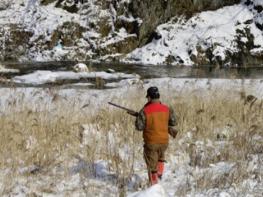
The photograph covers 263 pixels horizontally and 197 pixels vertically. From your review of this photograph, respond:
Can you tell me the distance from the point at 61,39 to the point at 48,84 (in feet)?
38.3

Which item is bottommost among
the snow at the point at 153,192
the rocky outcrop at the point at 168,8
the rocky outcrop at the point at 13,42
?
the snow at the point at 153,192

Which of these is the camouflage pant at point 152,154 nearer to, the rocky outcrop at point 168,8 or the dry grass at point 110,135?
the dry grass at point 110,135

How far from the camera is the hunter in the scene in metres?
5.81

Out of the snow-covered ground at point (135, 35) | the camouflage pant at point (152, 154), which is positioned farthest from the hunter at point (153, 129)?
the snow-covered ground at point (135, 35)

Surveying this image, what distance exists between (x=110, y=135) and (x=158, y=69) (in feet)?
52.6

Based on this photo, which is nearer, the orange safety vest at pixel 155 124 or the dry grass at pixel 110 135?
the orange safety vest at pixel 155 124

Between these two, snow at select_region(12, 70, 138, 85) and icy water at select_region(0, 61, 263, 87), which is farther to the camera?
icy water at select_region(0, 61, 263, 87)

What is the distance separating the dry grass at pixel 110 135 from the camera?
6746 mm

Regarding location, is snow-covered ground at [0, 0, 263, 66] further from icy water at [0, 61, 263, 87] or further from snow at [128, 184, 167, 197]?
snow at [128, 184, 167, 197]

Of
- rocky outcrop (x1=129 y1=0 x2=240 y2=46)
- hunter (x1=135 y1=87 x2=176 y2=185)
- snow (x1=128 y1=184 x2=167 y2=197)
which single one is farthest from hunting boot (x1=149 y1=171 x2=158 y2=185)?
rocky outcrop (x1=129 y1=0 x2=240 y2=46)

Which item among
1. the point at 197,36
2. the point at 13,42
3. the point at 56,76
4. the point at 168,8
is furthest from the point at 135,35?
the point at 56,76

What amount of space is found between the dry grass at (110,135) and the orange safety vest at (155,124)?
16.9 inches

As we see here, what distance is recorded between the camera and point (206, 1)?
2998 centimetres

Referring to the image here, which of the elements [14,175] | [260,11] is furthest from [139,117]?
[260,11]
